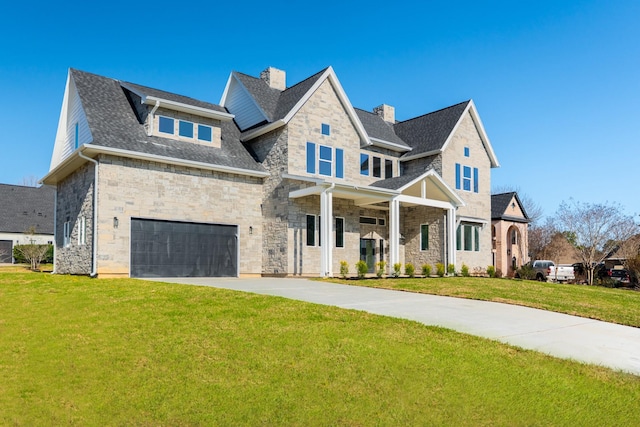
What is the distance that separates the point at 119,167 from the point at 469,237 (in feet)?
65.0

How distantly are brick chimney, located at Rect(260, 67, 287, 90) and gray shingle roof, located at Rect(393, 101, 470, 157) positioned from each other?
8189mm

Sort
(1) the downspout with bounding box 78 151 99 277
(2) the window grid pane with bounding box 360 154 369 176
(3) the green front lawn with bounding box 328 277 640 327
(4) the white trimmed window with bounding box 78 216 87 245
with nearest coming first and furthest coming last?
(3) the green front lawn with bounding box 328 277 640 327
(1) the downspout with bounding box 78 151 99 277
(4) the white trimmed window with bounding box 78 216 87 245
(2) the window grid pane with bounding box 360 154 369 176

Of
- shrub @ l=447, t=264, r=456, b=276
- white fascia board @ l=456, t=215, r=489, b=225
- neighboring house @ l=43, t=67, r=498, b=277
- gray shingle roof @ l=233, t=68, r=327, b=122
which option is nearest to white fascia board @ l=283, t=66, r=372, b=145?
neighboring house @ l=43, t=67, r=498, b=277

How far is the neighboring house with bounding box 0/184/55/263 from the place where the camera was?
4131cm

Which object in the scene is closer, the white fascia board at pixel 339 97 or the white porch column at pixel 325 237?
the white porch column at pixel 325 237

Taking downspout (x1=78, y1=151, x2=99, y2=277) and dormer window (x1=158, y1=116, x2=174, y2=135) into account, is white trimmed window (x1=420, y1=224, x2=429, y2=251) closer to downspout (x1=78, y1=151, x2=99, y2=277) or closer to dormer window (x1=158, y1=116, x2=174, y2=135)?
dormer window (x1=158, y1=116, x2=174, y2=135)

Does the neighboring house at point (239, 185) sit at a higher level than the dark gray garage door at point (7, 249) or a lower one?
higher

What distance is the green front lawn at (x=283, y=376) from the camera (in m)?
6.28

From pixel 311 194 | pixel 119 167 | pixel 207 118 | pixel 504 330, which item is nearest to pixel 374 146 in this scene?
pixel 311 194

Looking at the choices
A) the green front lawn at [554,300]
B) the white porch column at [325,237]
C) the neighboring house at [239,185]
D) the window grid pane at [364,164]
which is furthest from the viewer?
the window grid pane at [364,164]

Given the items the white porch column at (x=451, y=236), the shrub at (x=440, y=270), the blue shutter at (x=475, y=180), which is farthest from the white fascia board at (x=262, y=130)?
the blue shutter at (x=475, y=180)

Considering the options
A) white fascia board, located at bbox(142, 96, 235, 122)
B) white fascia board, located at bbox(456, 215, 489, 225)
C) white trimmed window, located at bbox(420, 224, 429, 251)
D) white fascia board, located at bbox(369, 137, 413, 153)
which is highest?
white fascia board, located at bbox(142, 96, 235, 122)

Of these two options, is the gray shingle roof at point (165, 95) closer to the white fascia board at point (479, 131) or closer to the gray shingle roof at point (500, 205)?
the white fascia board at point (479, 131)

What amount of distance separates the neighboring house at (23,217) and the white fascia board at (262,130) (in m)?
23.3
